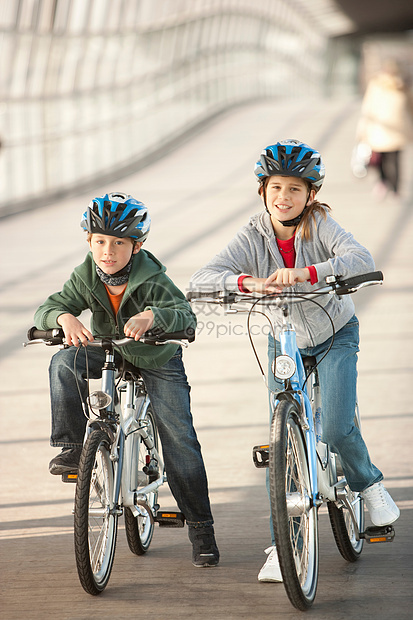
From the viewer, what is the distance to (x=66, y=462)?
12.2 feet

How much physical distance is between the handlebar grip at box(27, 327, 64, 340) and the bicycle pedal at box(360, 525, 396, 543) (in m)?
1.54

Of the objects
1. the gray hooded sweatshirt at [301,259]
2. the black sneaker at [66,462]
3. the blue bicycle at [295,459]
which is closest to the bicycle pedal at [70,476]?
the black sneaker at [66,462]

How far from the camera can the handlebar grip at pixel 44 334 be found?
3584 millimetres

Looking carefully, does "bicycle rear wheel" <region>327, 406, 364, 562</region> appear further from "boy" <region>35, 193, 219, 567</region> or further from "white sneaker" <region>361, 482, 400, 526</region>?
"boy" <region>35, 193, 219, 567</region>

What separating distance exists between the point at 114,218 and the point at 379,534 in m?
1.73

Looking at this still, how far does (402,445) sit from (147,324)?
269 cm

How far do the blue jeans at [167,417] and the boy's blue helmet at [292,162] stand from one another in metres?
0.90

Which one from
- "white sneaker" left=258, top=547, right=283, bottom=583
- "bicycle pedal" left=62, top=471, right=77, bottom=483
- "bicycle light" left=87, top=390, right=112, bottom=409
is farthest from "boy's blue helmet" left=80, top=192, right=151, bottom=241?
"white sneaker" left=258, top=547, right=283, bottom=583

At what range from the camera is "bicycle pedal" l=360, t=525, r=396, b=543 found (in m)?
3.87

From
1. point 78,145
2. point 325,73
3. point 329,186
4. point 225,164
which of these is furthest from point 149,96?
point 325,73

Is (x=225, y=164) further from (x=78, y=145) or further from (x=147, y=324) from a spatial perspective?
(x=147, y=324)

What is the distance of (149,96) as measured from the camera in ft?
94.5

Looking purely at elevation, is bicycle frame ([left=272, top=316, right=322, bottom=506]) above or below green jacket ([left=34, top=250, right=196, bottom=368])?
below

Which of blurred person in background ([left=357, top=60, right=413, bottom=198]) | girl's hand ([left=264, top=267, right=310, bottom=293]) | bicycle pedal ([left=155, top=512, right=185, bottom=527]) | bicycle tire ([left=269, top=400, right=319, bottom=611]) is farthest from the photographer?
blurred person in background ([left=357, top=60, right=413, bottom=198])
